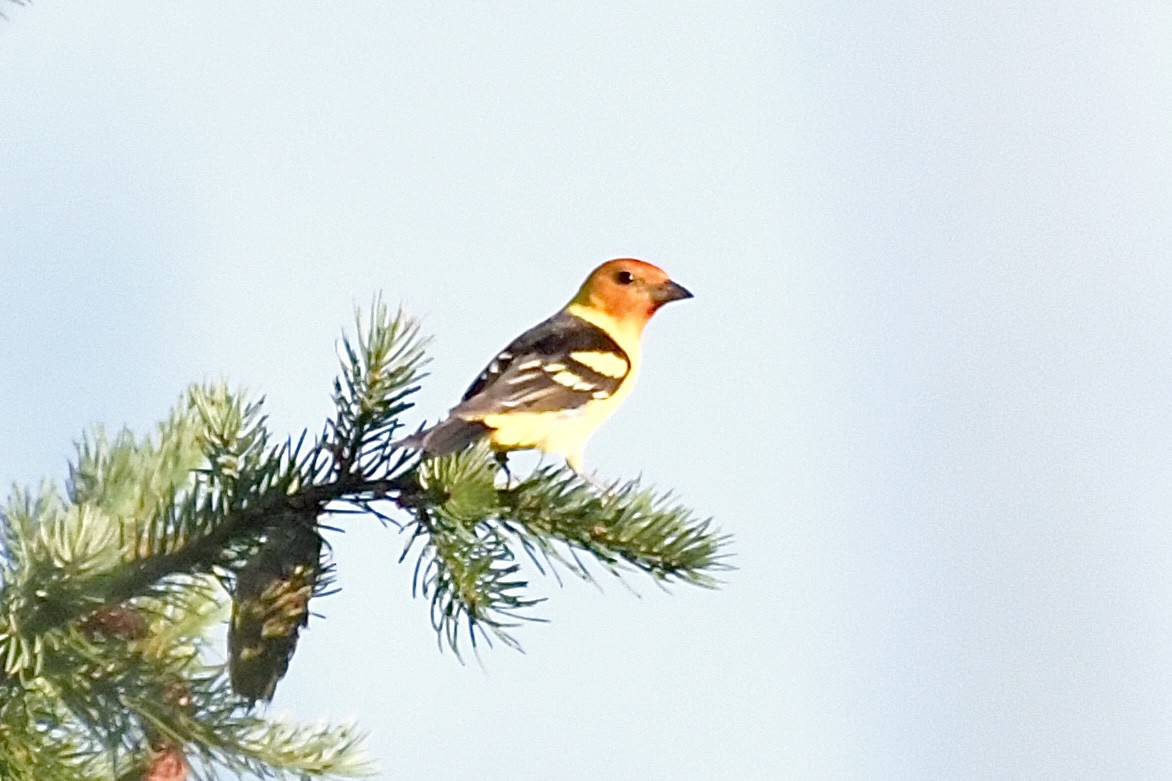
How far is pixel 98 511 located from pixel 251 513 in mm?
154

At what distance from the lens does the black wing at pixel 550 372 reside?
9.23ft

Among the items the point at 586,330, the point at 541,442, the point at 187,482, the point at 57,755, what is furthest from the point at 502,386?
the point at 57,755

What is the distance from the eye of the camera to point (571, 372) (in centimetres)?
325

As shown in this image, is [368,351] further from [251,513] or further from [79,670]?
[79,670]

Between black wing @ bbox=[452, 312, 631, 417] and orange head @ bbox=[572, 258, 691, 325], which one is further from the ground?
orange head @ bbox=[572, 258, 691, 325]

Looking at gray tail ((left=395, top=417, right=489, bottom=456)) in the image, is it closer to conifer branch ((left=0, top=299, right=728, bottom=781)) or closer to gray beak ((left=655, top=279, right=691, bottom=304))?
conifer branch ((left=0, top=299, right=728, bottom=781))

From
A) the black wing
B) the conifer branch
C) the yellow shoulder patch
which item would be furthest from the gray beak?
the conifer branch

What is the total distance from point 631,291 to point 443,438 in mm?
2471

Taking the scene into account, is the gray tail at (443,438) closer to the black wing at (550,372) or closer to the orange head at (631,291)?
the black wing at (550,372)

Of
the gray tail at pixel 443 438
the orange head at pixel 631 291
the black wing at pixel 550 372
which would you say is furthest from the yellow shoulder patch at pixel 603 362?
the gray tail at pixel 443 438

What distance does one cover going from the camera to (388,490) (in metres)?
1.58

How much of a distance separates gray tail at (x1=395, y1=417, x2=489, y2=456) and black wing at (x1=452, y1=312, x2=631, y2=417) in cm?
35

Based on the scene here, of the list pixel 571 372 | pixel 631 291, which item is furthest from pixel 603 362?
pixel 631 291

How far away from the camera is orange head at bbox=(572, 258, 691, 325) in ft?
13.7
